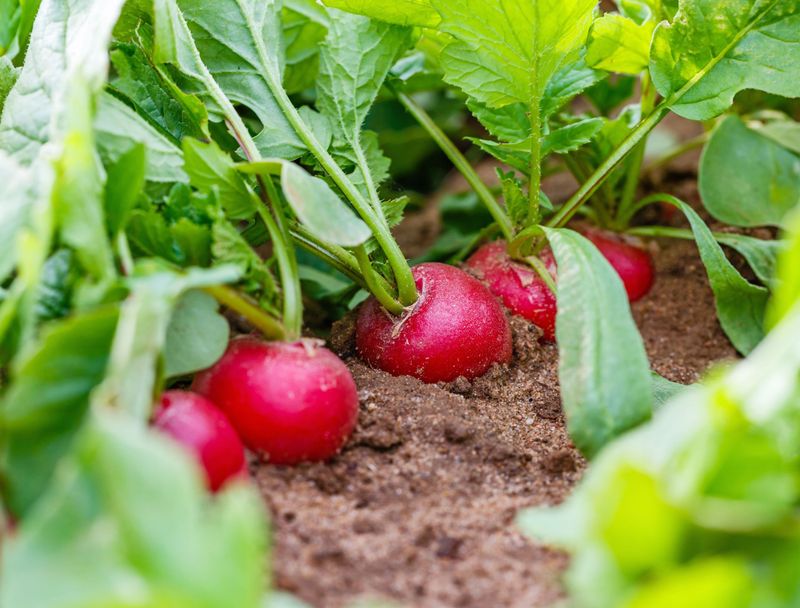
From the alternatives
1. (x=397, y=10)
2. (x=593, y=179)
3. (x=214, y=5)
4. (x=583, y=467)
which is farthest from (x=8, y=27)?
(x=583, y=467)

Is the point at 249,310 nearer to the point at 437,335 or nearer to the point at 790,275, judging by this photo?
the point at 437,335

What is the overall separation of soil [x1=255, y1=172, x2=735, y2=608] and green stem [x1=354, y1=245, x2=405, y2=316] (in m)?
0.09

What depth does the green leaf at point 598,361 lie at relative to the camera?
941mm

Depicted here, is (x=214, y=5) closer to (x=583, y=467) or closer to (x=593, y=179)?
(x=593, y=179)

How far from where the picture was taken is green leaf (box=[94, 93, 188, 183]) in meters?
1.01

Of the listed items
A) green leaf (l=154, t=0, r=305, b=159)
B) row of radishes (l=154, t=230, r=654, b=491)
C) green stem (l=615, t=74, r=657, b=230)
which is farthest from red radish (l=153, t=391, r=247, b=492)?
green stem (l=615, t=74, r=657, b=230)

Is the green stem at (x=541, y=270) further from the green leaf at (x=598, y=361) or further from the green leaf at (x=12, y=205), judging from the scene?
the green leaf at (x=12, y=205)

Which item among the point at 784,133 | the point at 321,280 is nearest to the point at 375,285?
the point at 321,280

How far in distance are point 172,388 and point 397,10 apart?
61cm

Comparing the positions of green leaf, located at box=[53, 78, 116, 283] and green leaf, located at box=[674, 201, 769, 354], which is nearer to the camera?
green leaf, located at box=[53, 78, 116, 283]

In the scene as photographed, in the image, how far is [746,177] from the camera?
1591mm

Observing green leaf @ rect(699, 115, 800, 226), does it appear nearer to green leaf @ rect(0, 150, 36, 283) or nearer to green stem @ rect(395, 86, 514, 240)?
green stem @ rect(395, 86, 514, 240)

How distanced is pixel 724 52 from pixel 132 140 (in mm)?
826

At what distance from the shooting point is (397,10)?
1.27m
